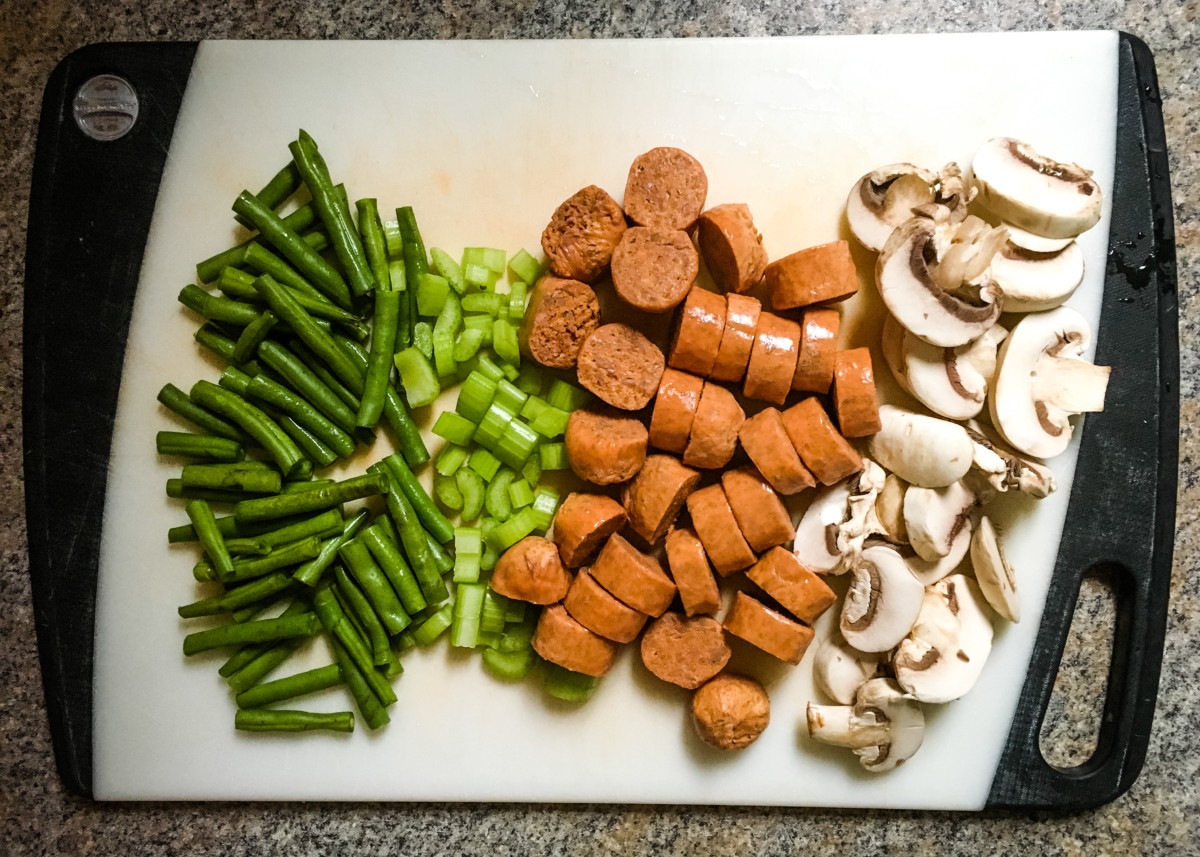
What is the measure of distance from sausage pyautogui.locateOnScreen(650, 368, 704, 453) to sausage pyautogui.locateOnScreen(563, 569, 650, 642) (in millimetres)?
584

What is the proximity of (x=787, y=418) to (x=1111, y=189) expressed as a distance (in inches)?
62.4

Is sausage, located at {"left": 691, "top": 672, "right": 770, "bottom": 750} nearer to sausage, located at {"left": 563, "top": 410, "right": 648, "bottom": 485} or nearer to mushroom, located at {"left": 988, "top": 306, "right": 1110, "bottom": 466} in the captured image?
sausage, located at {"left": 563, "top": 410, "right": 648, "bottom": 485}

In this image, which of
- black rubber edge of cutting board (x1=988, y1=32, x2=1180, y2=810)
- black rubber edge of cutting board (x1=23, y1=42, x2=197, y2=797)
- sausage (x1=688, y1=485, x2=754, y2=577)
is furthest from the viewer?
black rubber edge of cutting board (x1=23, y1=42, x2=197, y2=797)

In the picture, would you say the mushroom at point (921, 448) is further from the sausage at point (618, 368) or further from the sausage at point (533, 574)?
the sausage at point (533, 574)

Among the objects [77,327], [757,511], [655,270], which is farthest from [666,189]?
[77,327]

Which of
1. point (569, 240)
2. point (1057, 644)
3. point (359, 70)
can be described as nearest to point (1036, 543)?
point (1057, 644)

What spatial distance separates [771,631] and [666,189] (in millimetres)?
1667

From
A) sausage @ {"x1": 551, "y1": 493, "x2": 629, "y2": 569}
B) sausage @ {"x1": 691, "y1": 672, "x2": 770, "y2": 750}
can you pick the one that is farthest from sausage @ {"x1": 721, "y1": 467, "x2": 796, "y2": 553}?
sausage @ {"x1": 691, "y1": 672, "x2": 770, "y2": 750}

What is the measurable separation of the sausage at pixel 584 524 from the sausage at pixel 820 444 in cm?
70

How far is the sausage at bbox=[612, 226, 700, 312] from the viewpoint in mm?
2777

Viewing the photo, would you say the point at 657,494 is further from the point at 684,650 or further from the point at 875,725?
the point at 875,725

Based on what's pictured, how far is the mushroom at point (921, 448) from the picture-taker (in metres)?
2.71

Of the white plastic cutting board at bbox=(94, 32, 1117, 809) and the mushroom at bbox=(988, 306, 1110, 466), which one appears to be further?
the white plastic cutting board at bbox=(94, 32, 1117, 809)

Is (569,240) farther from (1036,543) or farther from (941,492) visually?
(1036,543)
